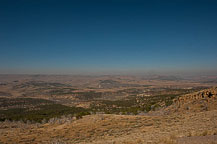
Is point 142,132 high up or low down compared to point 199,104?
up

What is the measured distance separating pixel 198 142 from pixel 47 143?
15.8 meters

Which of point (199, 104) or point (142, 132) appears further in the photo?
point (199, 104)

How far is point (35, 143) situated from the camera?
17.2 m

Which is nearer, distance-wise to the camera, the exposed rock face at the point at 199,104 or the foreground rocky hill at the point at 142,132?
the foreground rocky hill at the point at 142,132

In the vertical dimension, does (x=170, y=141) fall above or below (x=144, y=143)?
above

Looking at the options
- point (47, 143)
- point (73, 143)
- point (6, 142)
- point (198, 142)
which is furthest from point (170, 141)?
point (6, 142)

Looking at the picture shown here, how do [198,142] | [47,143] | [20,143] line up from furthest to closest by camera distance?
[20,143]
[47,143]
[198,142]

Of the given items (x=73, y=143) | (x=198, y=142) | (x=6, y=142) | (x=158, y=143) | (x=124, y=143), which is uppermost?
(x=198, y=142)

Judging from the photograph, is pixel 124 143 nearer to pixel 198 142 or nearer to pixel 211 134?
pixel 198 142

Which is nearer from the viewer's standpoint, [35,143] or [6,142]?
[35,143]

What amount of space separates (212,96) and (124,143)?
3608cm

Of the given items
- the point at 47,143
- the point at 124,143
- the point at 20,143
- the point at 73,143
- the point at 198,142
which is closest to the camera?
the point at 198,142

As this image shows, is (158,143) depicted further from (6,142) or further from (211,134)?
(6,142)

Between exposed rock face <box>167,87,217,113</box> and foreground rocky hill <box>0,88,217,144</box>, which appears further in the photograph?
exposed rock face <box>167,87,217,113</box>
